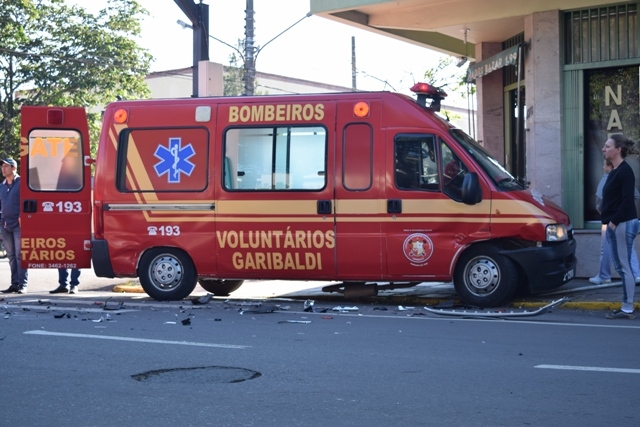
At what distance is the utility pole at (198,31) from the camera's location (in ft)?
52.6

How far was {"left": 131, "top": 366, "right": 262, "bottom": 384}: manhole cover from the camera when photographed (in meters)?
6.67

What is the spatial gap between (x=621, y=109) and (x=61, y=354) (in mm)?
9729

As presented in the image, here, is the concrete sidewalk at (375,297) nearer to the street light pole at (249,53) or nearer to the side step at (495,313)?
the side step at (495,313)

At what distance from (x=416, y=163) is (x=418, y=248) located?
1.02 metres

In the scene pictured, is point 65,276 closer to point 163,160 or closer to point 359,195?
point 163,160

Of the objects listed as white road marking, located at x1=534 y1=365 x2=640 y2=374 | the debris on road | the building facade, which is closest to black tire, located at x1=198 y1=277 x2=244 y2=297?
the debris on road

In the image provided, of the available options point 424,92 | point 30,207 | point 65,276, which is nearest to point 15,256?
point 65,276

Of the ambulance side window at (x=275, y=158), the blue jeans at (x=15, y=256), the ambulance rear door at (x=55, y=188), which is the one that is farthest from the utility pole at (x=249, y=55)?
the ambulance side window at (x=275, y=158)

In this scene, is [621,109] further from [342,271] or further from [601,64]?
[342,271]

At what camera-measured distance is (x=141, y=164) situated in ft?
41.5

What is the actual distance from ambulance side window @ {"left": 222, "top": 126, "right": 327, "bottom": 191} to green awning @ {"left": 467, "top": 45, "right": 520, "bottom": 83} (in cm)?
497

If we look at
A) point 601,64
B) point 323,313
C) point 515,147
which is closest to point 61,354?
point 323,313

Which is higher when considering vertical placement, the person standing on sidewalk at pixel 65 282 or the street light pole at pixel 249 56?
the street light pole at pixel 249 56

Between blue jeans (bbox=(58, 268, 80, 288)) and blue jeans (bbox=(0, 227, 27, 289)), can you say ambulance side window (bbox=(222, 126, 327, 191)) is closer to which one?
blue jeans (bbox=(58, 268, 80, 288))
